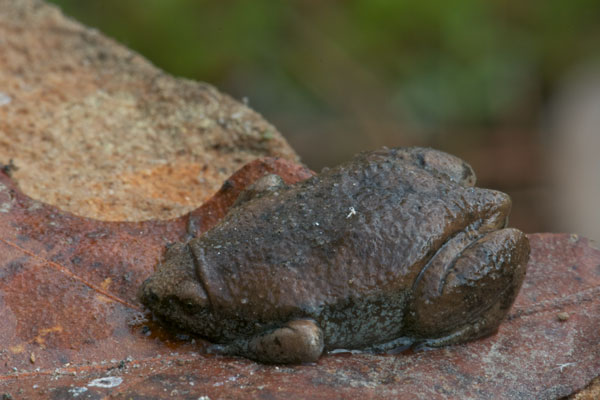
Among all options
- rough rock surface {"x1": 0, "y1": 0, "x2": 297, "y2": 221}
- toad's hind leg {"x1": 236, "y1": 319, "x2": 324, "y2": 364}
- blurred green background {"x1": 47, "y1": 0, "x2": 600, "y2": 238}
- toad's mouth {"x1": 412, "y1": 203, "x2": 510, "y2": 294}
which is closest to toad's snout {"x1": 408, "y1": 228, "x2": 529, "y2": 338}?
toad's mouth {"x1": 412, "y1": 203, "x2": 510, "y2": 294}

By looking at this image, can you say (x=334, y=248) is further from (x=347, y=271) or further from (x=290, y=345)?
(x=290, y=345)

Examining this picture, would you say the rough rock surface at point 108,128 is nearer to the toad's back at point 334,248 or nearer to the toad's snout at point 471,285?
the toad's back at point 334,248

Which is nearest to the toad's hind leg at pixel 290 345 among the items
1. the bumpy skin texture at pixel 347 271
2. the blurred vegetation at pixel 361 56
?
the bumpy skin texture at pixel 347 271

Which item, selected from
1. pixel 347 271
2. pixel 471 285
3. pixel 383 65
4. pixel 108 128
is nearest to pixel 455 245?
pixel 471 285

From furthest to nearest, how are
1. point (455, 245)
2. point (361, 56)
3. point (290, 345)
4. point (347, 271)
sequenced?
point (361, 56)
point (455, 245)
point (347, 271)
point (290, 345)

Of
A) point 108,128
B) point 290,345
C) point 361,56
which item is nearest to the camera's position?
point 290,345

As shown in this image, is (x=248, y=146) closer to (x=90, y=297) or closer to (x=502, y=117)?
(x=90, y=297)

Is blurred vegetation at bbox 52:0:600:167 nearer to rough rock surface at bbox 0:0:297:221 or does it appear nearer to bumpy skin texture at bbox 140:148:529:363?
rough rock surface at bbox 0:0:297:221
